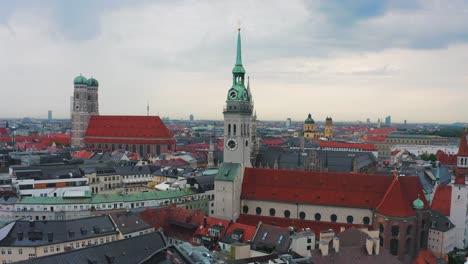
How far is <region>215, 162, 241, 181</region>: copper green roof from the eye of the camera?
75.6m

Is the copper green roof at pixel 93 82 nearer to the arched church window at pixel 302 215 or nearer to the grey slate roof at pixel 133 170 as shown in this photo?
the grey slate roof at pixel 133 170

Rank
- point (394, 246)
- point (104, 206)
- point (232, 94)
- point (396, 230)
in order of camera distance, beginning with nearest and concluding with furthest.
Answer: point (396, 230)
point (394, 246)
point (232, 94)
point (104, 206)

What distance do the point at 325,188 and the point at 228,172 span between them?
16527 mm

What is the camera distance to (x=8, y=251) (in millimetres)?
56438

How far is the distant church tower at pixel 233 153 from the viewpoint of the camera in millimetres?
75438

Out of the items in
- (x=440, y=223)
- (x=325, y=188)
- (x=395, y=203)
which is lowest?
(x=440, y=223)

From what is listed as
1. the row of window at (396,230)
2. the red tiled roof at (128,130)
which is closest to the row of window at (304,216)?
the row of window at (396,230)

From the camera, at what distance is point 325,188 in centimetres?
7375

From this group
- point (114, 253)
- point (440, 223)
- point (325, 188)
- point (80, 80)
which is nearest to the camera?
point (114, 253)


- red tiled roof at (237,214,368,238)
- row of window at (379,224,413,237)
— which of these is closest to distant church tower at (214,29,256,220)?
red tiled roof at (237,214,368,238)

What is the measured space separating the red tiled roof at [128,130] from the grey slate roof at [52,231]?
372ft

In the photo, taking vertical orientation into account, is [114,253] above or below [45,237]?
above

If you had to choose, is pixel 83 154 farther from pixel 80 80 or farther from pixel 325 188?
pixel 325 188

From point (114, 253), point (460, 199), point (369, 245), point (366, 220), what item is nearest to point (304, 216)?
point (366, 220)
